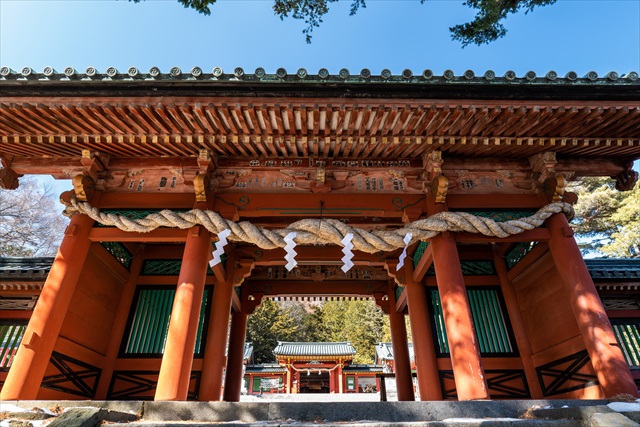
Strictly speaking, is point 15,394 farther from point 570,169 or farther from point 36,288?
point 570,169

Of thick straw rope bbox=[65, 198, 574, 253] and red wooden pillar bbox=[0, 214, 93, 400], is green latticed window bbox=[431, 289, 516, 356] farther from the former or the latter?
red wooden pillar bbox=[0, 214, 93, 400]

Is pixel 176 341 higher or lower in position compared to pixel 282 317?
lower

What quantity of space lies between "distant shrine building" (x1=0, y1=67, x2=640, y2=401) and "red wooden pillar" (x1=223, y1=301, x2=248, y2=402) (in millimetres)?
1766

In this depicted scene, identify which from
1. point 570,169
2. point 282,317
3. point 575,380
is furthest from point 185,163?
point 282,317

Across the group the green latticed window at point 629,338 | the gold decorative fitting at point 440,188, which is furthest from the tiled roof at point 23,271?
the green latticed window at point 629,338

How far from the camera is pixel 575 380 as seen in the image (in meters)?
5.76

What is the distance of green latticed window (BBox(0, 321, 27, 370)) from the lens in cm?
748

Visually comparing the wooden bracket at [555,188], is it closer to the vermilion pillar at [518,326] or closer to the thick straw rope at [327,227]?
the thick straw rope at [327,227]

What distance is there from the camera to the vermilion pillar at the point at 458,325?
4.72m

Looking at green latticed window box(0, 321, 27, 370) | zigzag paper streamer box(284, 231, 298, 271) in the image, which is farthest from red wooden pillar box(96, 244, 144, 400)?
zigzag paper streamer box(284, 231, 298, 271)

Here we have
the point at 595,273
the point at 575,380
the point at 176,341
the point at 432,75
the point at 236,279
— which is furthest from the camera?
the point at 236,279

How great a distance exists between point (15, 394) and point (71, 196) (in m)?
2.95

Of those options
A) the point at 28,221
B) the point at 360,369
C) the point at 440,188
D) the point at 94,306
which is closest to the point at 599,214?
the point at 360,369

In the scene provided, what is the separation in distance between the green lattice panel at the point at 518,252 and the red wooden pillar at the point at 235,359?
638 centimetres
